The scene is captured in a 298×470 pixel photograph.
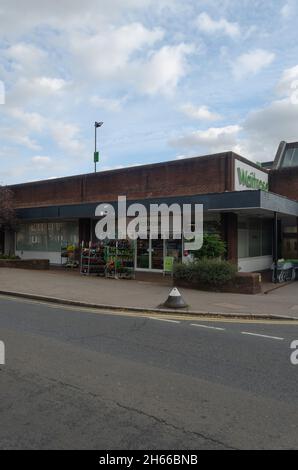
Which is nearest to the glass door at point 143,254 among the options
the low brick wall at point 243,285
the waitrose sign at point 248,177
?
the waitrose sign at point 248,177

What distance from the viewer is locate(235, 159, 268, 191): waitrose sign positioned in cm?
2061

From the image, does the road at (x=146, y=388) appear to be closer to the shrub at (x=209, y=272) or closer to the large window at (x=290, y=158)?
the shrub at (x=209, y=272)

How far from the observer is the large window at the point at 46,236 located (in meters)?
25.5

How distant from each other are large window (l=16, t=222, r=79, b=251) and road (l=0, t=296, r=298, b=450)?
1692cm

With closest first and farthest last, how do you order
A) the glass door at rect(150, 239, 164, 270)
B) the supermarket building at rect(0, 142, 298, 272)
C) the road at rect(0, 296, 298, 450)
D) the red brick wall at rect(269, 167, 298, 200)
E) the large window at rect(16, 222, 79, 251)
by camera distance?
the road at rect(0, 296, 298, 450)
the supermarket building at rect(0, 142, 298, 272)
the glass door at rect(150, 239, 164, 270)
the red brick wall at rect(269, 167, 298, 200)
the large window at rect(16, 222, 79, 251)

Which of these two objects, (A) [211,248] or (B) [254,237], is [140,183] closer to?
(B) [254,237]

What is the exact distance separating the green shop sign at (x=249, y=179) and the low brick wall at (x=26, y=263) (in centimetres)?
1066

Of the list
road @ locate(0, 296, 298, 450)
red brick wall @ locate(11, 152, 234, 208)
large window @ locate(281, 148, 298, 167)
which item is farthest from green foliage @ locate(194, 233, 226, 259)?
large window @ locate(281, 148, 298, 167)

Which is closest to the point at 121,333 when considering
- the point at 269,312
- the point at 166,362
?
the point at 166,362

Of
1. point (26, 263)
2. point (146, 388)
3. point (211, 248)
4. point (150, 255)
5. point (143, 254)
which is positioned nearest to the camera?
point (146, 388)

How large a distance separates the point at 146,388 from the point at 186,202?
1297cm

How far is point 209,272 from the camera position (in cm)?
1458

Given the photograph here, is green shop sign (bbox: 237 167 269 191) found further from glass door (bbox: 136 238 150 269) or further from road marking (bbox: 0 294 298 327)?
road marking (bbox: 0 294 298 327)

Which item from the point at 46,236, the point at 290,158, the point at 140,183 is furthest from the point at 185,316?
the point at 290,158
